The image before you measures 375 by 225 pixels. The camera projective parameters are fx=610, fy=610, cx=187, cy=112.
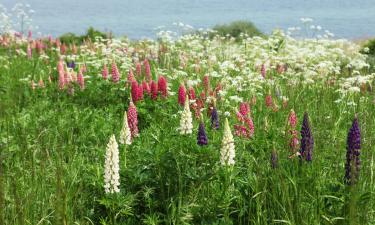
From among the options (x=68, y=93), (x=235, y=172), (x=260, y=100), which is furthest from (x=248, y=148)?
(x=68, y=93)

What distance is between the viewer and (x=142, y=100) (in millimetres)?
7164

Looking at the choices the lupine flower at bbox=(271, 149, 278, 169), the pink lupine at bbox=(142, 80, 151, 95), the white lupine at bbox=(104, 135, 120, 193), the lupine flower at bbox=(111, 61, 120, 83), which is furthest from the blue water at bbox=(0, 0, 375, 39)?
the lupine flower at bbox=(271, 149, 278, 169)

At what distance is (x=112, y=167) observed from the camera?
12.9 ft

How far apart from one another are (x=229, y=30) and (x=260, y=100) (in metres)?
15.4

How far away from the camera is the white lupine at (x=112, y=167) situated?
382cm

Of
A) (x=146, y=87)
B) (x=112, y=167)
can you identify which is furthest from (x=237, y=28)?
(x=112, y=167)

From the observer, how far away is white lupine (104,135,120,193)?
382 cm

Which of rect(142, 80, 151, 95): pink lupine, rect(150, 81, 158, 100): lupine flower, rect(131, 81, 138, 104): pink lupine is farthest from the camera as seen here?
rect(142, 80, 151, 95): pink lupine

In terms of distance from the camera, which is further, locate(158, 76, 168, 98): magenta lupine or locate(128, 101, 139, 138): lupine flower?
locate(158, 76, 168, 98): magenta lupine

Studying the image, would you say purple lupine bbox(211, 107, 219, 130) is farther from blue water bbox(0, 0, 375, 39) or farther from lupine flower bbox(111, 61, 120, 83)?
blue water bbox(0, 0, 375, 39)

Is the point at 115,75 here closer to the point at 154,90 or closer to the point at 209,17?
the point at 154,90

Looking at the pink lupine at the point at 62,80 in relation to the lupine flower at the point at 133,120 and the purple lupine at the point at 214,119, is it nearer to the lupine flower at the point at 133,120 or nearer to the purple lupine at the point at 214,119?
the lupine flower at the point at 133,120

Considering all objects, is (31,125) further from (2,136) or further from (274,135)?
(274,135)

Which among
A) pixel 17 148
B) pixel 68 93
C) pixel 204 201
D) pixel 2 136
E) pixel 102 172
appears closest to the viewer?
pixel 204 201
